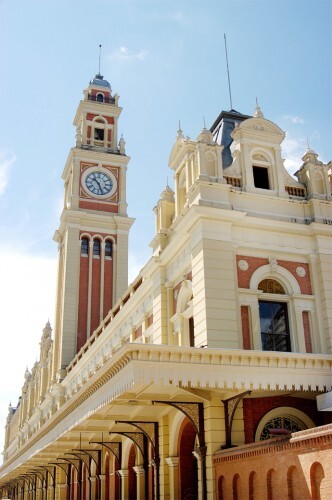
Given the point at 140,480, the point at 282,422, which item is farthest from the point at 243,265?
the point at 140,480

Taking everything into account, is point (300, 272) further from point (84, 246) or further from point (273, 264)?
point (84, 246)

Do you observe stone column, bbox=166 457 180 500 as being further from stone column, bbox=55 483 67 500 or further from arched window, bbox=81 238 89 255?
arched window, bbox=81 238 89 255

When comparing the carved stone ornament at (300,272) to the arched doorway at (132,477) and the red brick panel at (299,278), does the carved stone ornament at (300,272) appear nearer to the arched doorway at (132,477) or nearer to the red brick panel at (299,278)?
the red brick panel at (299,278)

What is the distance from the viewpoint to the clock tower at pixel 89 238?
44062mm

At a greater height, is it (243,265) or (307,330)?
(243,265)

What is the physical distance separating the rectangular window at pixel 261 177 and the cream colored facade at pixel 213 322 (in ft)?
0.14

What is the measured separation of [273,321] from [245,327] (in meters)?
1.34

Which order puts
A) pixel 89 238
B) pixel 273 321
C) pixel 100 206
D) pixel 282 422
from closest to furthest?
pixel 282 422 → pixel 273 321 → pixel 89 238 → pixel 100 206

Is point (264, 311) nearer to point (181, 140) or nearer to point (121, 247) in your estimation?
point (181, 140)

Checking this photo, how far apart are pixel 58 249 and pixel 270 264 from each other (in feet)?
106

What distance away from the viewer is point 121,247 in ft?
153

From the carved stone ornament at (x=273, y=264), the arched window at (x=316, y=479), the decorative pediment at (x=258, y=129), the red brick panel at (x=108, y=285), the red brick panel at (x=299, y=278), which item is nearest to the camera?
the arched window at (x=316, y=479)

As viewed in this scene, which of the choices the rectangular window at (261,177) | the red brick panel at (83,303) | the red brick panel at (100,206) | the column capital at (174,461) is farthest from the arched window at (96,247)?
the column capital at (174,461)

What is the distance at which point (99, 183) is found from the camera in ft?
160
